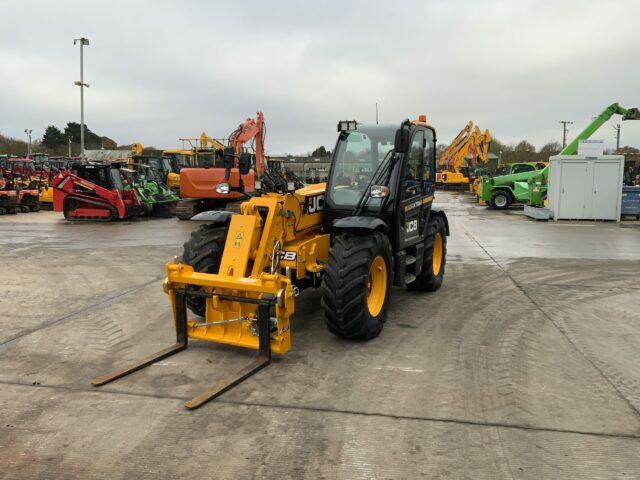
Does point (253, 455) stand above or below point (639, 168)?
below

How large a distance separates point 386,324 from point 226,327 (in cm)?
191

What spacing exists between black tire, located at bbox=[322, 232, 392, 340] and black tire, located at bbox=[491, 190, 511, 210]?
19.9 metres

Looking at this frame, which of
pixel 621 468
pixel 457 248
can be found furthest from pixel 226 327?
pixel 457 248

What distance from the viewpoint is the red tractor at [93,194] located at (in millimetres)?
17531

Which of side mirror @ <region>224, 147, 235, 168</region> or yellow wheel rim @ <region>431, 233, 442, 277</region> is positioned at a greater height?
side mirror @ <region>224, 147, 235, 168</region>

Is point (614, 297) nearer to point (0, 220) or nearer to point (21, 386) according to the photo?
point (21, 386)

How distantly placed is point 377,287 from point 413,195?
151 cm

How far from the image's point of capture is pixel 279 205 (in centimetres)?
505

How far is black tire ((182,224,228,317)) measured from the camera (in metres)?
5.18

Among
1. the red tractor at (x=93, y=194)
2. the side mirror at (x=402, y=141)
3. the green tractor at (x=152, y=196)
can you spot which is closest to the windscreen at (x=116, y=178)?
the red tractor at (x=93, y=194)

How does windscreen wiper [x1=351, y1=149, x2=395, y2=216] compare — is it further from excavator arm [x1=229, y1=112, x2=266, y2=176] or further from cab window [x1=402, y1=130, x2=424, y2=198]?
excavator arm [x1=229, y1=112, x2=266, y2=176]

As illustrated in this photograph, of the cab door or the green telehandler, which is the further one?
the green telehandler

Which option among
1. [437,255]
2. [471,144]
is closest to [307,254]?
[437,255]

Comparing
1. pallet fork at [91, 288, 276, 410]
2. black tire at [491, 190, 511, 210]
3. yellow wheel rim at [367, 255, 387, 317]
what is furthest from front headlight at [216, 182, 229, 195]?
black tire at [491, 190, 511, 210]
